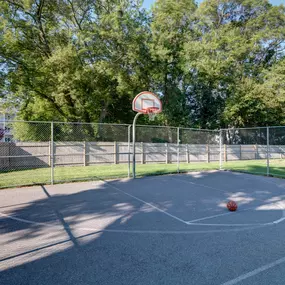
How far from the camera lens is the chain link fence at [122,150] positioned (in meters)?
10.7

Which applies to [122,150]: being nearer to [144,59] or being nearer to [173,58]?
[144,59]

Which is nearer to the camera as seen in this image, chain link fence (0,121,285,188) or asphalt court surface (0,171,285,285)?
asphalt court surface (0,171,285,285)

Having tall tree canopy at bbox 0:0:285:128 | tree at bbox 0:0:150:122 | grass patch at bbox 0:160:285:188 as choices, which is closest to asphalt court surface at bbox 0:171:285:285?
grass patch at bbox 0:160:285:188

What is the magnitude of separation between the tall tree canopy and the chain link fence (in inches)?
106

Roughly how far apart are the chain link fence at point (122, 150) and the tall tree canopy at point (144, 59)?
270 cm

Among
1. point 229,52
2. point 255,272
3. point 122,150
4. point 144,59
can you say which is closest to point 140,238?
point 255,272

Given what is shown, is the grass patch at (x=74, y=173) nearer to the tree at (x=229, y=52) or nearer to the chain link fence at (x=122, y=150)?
the chain link fence at (x=122, y=150)

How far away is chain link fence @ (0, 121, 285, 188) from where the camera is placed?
1068cm

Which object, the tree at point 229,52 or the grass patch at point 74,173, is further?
the tree at point 229,52

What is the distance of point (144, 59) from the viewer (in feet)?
50.6

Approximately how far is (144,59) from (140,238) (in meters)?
14.3

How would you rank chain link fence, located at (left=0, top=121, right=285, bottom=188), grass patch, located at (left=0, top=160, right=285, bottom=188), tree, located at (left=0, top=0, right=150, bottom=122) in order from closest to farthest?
1. grass patch, located at (left=0, top=160, right=285, bottom=188)
2. chain link fence, located at (left=0, top=121, right=285, bottom=188)
3. tree, located at (left=0, top=0, right=150, bottom=122)

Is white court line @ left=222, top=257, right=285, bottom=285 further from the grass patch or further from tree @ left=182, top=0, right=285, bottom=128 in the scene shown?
tree @ left=182, top=0, right=285, bottom=128

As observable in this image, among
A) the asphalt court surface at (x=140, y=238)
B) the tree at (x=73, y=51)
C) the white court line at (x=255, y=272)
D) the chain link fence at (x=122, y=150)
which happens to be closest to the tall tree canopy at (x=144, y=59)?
the tree at (x=73, y=51)
